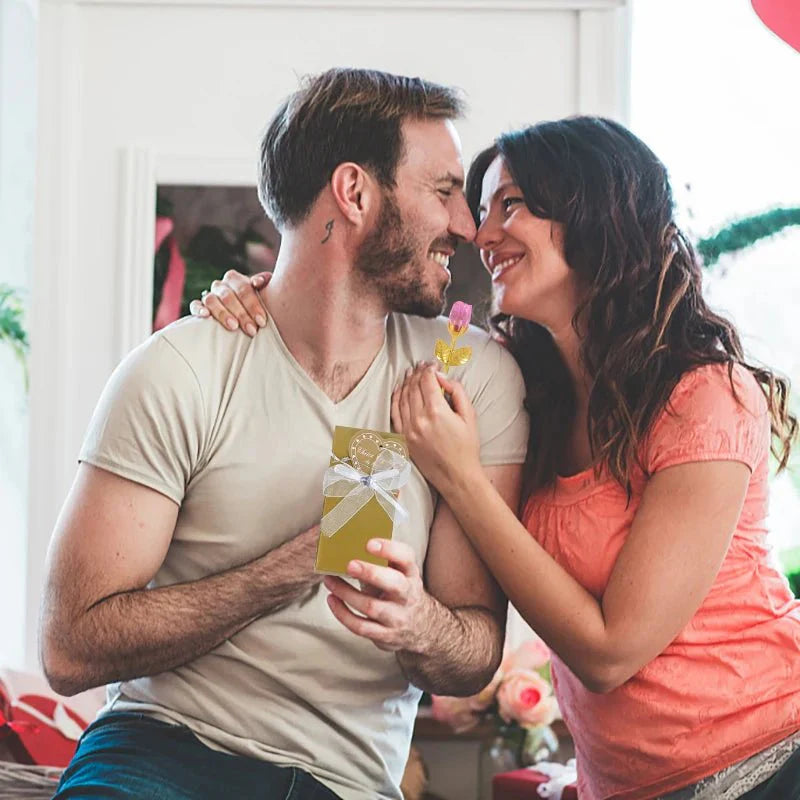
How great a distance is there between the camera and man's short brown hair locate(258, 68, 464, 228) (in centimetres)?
181

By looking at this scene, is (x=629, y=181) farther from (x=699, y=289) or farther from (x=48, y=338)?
(x=48, y=338)

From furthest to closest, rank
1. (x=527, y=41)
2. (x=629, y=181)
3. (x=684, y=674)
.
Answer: (x=527, y=41), (x=629, y=181), (x=684, y=674)

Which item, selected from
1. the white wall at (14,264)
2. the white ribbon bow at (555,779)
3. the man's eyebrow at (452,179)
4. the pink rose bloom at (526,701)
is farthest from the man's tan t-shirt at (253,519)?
the white wall at (14,264)

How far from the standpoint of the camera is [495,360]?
6.17 ft

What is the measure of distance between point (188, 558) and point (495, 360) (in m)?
0.58

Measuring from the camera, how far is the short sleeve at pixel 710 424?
162cm

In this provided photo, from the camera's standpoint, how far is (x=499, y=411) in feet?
5.98

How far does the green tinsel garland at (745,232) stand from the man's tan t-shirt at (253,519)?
71.9 inches

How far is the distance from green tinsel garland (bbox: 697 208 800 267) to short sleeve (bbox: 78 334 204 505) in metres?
2.02

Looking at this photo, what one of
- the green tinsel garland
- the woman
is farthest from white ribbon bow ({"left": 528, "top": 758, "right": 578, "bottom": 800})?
the green tinsel garland

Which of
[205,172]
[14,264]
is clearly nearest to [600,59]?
[205,172]

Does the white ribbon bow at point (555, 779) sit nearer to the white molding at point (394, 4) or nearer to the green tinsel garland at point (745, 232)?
the green tinsel garland at point (745, 232)

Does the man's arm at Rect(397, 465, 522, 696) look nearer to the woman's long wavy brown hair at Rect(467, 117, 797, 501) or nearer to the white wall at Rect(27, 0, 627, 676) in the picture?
the woman's long wavy brown hair at Rect(467, 117, 797, 501)

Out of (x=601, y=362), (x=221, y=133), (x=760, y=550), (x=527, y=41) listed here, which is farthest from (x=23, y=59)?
(x=760, y=550)
